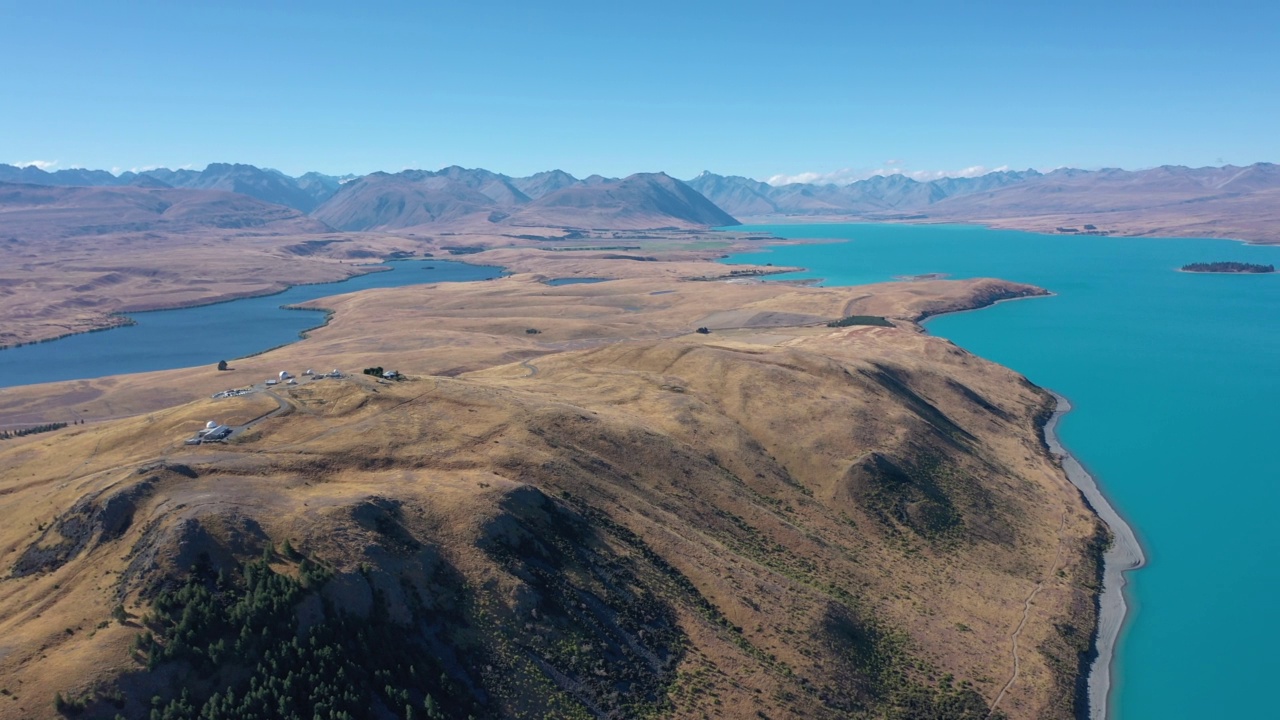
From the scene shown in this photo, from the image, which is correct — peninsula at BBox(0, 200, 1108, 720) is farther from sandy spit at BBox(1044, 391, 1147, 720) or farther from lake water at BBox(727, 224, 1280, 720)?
lake water at BBox(727, 224, 1280, 720)

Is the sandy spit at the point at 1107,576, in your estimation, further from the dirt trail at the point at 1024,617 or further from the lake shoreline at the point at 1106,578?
the dirt trail at the point at 1024,617

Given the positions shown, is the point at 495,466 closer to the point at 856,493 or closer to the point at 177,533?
the point at 177,533

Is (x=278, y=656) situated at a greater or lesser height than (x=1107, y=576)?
greater

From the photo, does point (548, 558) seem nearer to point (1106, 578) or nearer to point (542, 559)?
point (542, 559)

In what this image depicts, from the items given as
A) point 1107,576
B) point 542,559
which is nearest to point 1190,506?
point 1107,576

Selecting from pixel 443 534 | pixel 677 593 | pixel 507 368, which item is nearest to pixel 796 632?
pixel 677 593

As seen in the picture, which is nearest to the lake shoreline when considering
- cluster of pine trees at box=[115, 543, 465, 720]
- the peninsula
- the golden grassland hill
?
the peninsula
